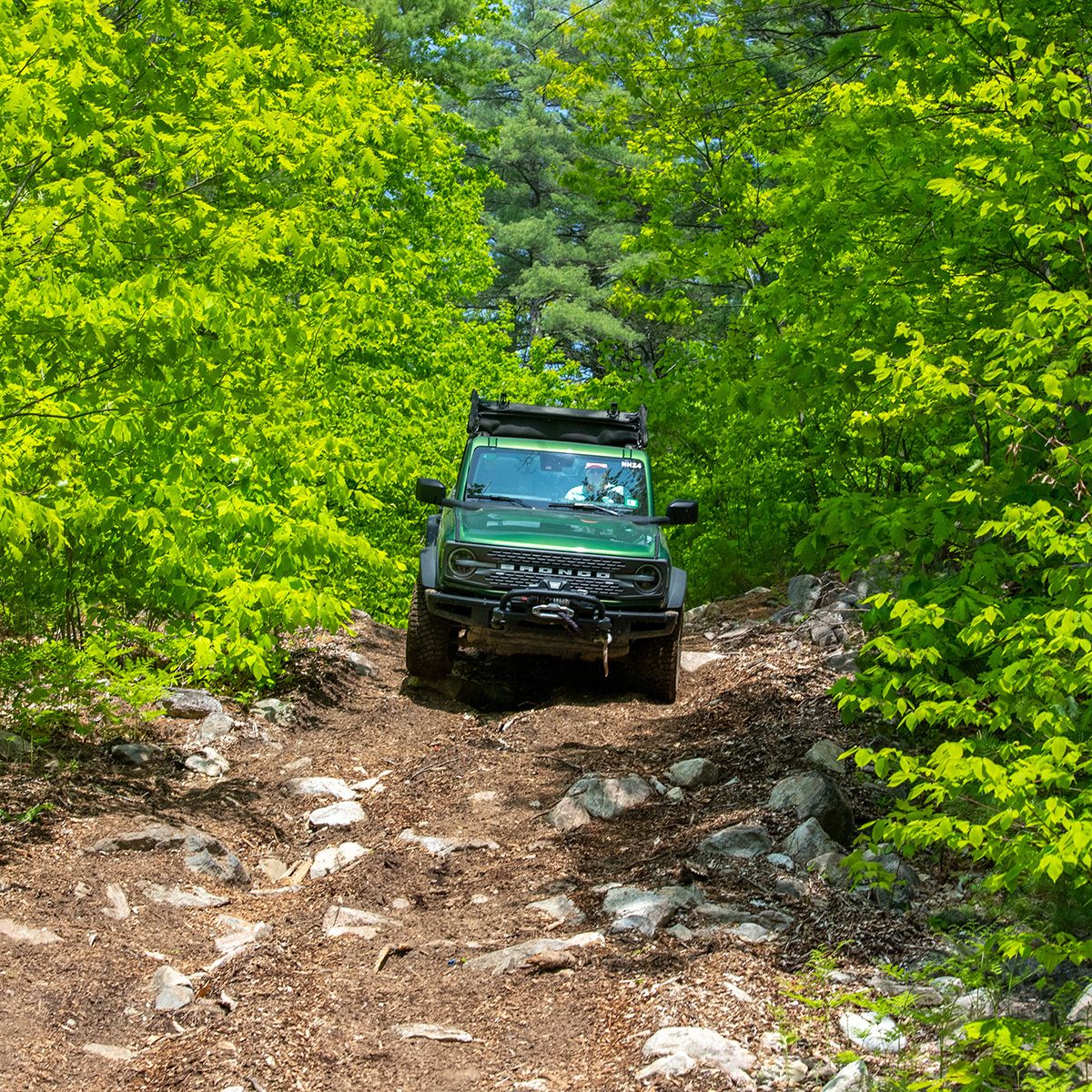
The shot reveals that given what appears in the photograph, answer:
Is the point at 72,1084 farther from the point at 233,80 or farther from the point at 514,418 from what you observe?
the point at 514,418

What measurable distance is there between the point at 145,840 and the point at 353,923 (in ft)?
4.69

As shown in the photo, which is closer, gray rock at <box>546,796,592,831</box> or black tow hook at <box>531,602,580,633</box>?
gray rock at <box>546,796,592,831</box>

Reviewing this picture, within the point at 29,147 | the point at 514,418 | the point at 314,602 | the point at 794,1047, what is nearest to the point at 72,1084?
the point at 794,1047

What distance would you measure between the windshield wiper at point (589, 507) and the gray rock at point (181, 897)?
5.02 metres

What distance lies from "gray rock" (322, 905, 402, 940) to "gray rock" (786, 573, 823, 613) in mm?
7975

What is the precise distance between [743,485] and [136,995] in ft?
35.0

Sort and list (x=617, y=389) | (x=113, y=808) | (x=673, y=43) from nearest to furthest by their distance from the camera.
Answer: (x=113, y=808), (x=673, y=43), (x=617, y=389)

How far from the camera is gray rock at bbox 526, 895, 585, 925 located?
218 inches

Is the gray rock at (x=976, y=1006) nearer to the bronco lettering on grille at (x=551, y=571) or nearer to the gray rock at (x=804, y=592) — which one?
the bronco lettering on grille at (x=551, y=571)

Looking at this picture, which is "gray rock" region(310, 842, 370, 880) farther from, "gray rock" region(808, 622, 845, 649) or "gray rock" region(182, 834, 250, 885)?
"gray rock" region(808, 622, 845, 649)

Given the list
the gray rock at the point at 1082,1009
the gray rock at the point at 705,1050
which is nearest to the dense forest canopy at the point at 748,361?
the gray rock at the point at 1082,1009

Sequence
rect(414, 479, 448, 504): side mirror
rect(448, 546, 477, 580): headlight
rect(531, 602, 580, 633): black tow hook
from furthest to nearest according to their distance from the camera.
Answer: rect(414, 479, 448, 504): side mirror → rect(448, 546, 477, 580): headlight → rect(531, 602, 580, 633): black tow hook

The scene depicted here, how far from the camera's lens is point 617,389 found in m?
14.1

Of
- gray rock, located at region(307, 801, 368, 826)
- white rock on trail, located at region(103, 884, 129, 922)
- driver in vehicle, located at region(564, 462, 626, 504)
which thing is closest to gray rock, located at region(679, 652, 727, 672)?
driver in vehicle, located at region(564, 462, 626, 504)
